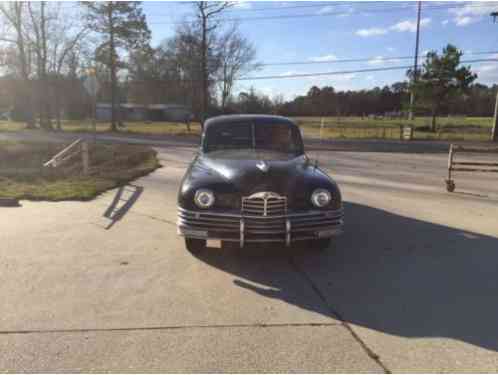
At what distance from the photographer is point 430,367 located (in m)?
2.62

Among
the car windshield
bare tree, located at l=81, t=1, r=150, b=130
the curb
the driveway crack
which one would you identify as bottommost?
the driveway crack

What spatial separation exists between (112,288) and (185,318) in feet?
3.28

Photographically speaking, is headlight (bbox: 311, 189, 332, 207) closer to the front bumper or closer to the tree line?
the front bumper

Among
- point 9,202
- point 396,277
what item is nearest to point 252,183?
point 396,277

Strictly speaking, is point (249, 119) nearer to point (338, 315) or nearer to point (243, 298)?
point (243, 298)

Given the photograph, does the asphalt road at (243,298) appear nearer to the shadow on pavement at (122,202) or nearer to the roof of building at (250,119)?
the shadow on pavement at (122,202)

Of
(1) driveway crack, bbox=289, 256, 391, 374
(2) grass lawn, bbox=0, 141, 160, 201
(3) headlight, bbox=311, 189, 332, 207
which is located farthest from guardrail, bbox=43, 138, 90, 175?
(3) headlight, bbox=311, 189, 332, 207

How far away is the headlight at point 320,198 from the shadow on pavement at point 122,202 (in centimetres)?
328

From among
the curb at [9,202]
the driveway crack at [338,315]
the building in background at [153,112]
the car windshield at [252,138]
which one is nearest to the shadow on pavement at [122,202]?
the curb at [9,202]

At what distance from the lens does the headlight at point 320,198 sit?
4273mm

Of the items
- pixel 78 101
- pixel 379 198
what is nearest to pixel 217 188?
pixel 379 198

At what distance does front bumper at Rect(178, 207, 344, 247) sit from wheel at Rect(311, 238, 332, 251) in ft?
1.73

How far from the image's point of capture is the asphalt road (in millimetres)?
2725

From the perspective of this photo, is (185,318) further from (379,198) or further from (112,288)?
(379,198)
